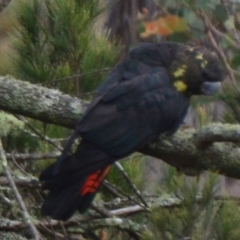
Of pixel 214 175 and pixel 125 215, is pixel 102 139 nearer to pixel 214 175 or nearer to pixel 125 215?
pixel 125 215

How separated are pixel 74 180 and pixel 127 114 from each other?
0.30 metres

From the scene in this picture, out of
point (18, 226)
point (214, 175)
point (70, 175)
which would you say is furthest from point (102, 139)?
point (214, 175)

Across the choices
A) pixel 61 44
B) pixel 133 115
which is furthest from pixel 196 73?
pixel 61 44

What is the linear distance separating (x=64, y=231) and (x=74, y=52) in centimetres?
75

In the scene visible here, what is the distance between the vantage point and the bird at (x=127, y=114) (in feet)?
7.91

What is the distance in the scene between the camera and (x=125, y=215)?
8.94ft

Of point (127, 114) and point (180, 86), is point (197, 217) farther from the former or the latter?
point (180, 86)

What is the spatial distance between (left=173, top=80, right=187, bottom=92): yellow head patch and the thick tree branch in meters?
0.30

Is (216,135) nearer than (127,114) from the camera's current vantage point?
Yes

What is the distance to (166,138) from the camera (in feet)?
8.31

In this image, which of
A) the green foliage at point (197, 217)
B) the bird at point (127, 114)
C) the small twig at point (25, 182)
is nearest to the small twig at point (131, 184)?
the bird at point (127, 114)

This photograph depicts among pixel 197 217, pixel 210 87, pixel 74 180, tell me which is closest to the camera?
pixel 197 217

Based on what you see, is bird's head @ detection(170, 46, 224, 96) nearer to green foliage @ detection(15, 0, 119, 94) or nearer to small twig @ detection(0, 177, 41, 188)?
green foliage @ detection(15, 0, 119, 94)

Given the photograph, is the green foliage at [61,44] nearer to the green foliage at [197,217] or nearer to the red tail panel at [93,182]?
the red tail panel at [93,182]
